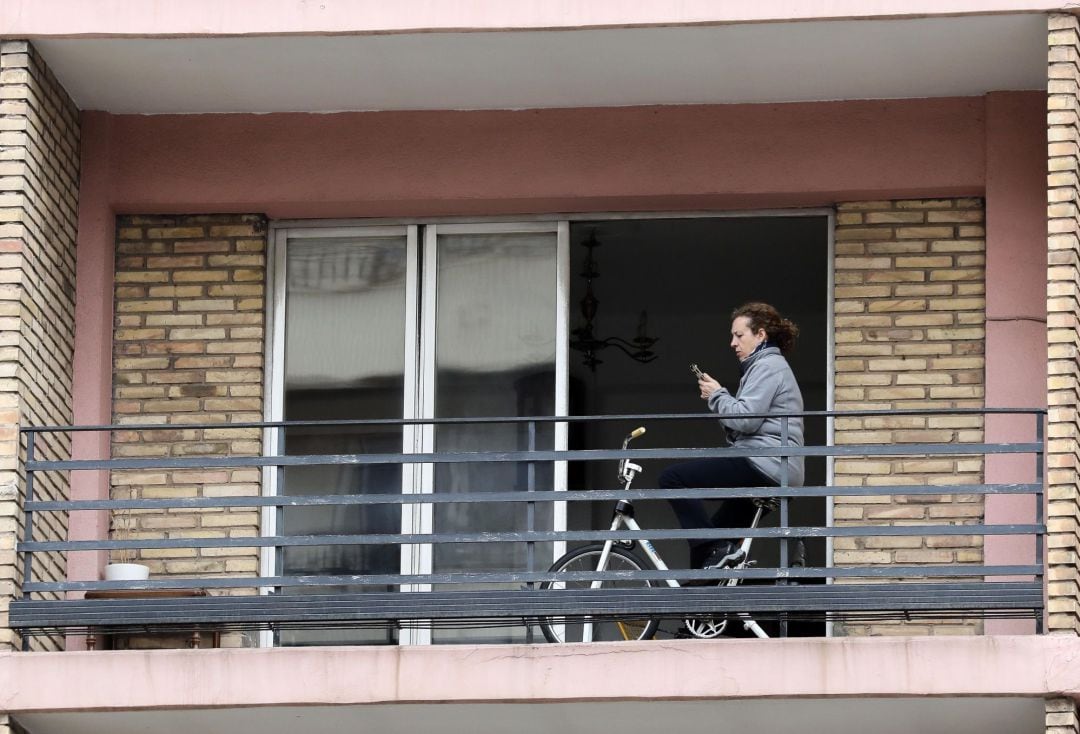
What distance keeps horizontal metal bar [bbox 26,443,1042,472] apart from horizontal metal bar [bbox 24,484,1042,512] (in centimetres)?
17

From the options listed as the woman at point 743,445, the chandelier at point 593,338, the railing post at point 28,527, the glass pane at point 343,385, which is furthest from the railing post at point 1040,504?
the railing post at point 28,527

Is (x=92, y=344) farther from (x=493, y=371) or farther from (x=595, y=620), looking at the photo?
(x=595, y=620)

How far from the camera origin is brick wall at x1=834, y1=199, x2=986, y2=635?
1339 centimetres

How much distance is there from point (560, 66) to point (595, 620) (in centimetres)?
300

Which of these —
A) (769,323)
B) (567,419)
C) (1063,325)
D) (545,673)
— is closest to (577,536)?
→ (567,419)

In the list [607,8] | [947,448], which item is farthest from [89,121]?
[947,448]

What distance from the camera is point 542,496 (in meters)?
12.3

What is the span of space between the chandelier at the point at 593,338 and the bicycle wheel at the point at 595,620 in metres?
1.68

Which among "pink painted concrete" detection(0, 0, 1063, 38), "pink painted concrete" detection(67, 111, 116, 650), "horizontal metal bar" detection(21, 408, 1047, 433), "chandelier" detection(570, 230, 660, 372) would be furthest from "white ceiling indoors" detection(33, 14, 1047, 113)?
"horizontal metal bar" detection(21, 408, 1047, 433)

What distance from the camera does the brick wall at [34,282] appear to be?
1259cm

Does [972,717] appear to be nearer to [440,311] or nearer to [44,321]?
[440,311]

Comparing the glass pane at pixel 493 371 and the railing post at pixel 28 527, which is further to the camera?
the glass pane at pixel 493 371

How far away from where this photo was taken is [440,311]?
14.1 meters

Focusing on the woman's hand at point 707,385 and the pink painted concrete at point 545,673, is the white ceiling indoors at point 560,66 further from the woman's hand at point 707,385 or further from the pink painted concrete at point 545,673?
the pink painted concrete at point 545,673
